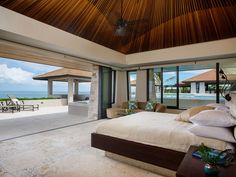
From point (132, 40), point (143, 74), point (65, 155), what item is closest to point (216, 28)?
point (132, 40)

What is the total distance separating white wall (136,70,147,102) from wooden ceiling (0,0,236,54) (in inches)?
74.9

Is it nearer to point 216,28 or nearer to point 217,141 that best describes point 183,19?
point 216,28

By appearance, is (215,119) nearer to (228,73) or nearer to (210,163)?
(210,163)

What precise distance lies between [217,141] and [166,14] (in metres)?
3.76

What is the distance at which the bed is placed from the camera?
197 centimetres

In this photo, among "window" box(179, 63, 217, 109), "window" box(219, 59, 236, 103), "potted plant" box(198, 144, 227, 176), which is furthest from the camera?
"window" box(179, 63, 217, 109)

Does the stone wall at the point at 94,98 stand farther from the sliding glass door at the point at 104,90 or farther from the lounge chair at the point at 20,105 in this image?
the lounge chair at the point at 20,105

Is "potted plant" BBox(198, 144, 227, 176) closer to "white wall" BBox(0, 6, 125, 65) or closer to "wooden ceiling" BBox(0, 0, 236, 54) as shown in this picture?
"wooden ceiling" BBox(0, 0, 236, 54)

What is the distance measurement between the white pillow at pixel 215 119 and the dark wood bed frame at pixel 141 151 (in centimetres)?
50

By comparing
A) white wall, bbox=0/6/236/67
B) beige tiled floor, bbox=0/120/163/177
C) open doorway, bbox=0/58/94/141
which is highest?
white wall, bbox=0/6/236/67

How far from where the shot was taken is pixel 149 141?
7.31 feet

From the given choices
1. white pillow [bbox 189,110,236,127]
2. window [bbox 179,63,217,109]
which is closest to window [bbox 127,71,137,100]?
window [bbox 179,63,217,109]

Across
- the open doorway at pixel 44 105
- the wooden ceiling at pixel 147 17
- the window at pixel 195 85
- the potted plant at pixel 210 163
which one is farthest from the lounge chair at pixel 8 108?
the potted plant at pixel 210 163

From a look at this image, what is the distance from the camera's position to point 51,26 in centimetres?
373
